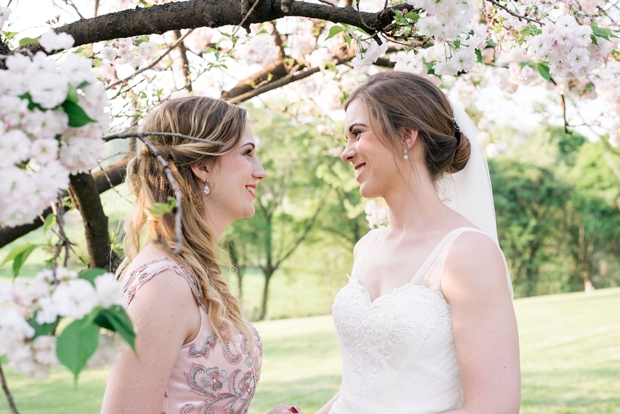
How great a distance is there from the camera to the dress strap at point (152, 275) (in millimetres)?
1828

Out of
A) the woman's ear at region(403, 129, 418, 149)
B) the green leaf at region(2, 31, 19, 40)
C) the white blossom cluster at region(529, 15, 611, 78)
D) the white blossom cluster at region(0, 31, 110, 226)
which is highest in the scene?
the green leaf at region(2, 31, 19, 40)

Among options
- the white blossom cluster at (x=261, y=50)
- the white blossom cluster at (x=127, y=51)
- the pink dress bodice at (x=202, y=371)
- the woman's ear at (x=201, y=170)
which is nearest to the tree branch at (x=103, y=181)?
the white blossom cluster at (x=127, y=51)

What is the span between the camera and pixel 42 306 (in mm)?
876

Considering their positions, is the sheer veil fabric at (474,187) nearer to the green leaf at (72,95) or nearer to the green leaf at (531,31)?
the green leaf at (531,31)

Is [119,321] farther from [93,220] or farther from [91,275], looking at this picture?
[93,220]

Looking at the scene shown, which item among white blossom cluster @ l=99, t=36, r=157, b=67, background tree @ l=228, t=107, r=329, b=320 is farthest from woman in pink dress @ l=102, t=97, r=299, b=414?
background tree @ l=228, t=107, r=329, b=320

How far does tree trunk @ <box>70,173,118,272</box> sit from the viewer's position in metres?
2.43

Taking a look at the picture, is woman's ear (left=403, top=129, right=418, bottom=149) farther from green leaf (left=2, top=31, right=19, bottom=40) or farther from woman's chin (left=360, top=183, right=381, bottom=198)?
green leaf (left=2, top=31, right=19, bottom=40)

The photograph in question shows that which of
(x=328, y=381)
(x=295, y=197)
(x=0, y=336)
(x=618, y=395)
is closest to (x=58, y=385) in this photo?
(x=328, y=381)

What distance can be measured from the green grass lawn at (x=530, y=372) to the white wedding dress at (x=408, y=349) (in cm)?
599

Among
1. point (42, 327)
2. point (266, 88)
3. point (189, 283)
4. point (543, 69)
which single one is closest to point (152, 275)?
point (189, 283)

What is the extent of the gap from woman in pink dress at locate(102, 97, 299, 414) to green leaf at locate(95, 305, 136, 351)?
67cm

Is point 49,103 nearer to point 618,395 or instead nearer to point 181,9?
point 181,9

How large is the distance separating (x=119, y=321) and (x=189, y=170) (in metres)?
1.40
